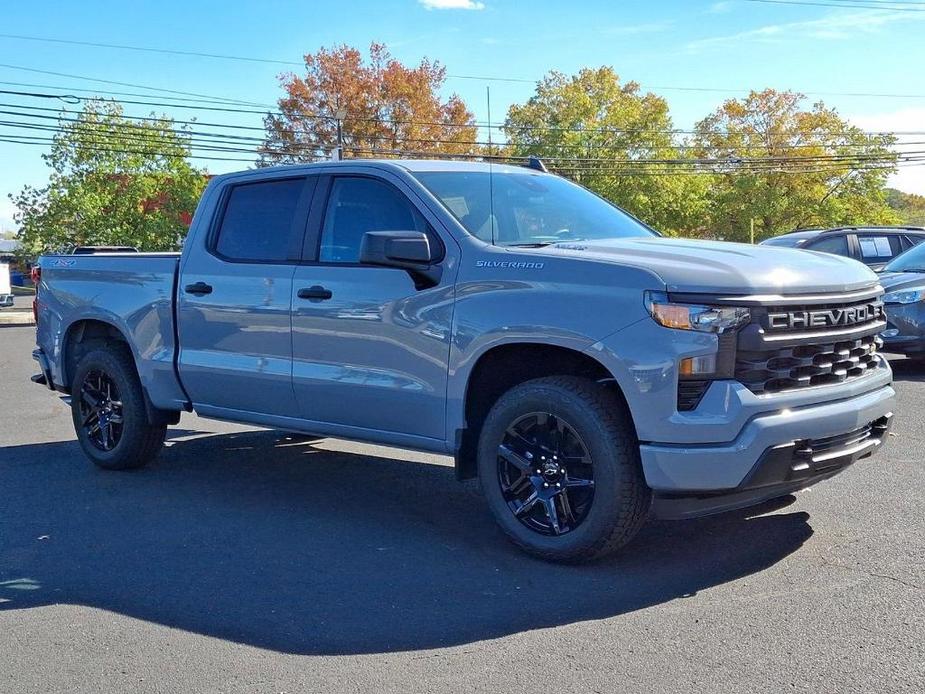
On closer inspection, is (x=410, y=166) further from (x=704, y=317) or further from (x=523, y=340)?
(x=704, y=317)

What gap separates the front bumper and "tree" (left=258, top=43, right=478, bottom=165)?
48247 mm

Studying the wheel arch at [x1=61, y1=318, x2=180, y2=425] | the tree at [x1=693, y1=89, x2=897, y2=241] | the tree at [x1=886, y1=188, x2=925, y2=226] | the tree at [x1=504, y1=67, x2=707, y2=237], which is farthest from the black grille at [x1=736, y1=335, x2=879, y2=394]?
the tree at [x1=886, y1=188, x2=925, y2=226]

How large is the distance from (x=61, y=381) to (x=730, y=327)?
529cm

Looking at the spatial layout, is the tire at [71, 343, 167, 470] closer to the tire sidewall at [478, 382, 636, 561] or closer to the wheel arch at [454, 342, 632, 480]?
the wheel arch at [454, 342, 632, 480]

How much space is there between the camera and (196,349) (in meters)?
6.46

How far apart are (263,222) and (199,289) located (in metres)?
0.60

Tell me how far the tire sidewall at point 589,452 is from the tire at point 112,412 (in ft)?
9.98

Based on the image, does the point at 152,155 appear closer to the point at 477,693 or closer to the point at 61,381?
the point at 61,381

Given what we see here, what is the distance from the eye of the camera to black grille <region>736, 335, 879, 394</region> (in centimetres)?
438

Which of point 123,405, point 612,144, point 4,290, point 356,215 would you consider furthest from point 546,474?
point 612,144

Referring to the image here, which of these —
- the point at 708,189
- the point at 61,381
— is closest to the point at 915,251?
the point at 61,381

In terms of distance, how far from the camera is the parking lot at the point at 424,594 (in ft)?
12.0

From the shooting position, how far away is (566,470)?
4.79m

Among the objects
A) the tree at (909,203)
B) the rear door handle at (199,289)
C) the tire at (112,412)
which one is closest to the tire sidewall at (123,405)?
the tire at (112,412)
